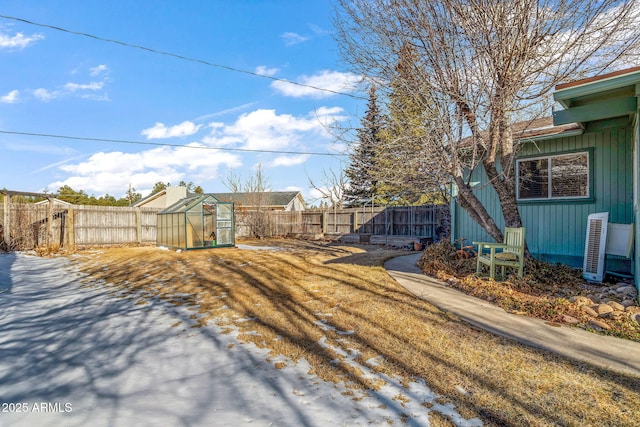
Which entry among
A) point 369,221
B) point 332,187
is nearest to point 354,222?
point 369,221

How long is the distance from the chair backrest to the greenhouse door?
1127 centimetres

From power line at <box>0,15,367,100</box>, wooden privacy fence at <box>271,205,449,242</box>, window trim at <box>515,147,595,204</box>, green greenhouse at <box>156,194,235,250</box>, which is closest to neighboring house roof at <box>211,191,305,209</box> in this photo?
wooden privacy fence at <box>271,205,449,242</box>

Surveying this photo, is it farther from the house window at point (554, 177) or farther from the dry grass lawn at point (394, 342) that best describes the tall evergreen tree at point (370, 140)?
the house window at point (554, 177)

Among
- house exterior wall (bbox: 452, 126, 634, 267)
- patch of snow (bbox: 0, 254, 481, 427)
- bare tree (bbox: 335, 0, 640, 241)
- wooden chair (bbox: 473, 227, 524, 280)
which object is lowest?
patch of snow (bbox: 0, 254, 481, 427)

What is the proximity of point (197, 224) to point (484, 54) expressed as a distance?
451 inches

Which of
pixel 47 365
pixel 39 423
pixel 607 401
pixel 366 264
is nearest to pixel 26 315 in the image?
pixel 47 365

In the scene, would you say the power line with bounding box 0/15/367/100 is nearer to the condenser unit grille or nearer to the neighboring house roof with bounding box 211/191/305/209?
the condenser unit grille

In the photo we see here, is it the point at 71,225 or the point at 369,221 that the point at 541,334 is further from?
the point at 71,225

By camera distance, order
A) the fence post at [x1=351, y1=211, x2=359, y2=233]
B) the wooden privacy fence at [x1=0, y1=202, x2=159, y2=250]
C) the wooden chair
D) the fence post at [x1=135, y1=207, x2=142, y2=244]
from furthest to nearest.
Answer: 1. the fence post at [x1=351, y1=211, x2=359, y2=233]
2. the fence post at [x1=135, y1=207, x2=142, y2=244]
3. the wooden privacy fence at [x1=0, y1=202, x2=159, y2=250]
4. the wooden chair

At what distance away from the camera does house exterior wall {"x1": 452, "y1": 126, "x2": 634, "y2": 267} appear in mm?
6121

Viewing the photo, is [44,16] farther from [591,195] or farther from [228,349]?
[591,195]

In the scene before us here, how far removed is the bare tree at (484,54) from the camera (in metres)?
5.12

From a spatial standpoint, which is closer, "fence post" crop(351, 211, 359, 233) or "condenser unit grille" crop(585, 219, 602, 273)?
"condenser unit grille" crop(585, 219, 602, 273)

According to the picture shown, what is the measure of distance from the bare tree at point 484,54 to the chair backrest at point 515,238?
45 cm
